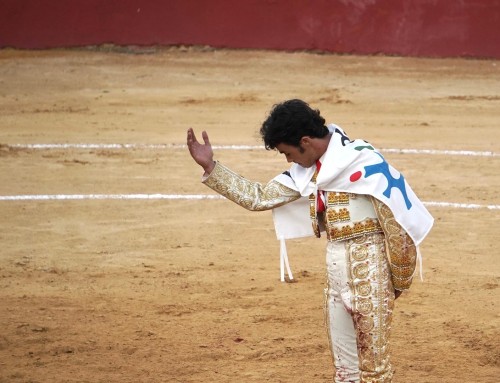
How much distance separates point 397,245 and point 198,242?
3.93m

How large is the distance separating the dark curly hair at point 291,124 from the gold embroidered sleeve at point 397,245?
341 millimetres

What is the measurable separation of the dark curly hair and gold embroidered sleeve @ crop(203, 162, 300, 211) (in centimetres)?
33

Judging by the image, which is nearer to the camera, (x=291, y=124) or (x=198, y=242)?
(x=291, y=124)

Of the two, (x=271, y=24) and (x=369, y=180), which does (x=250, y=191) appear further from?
(x=271, y=24)

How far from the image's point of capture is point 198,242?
7.59 meters

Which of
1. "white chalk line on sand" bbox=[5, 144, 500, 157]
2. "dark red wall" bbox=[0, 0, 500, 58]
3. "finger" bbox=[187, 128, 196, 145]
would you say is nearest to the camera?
"finger" bbox=[187, 128, 196, 145]

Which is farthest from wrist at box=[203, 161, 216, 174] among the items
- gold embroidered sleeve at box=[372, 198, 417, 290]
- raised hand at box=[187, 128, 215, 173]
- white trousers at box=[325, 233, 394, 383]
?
gold embroidered sleeve at box=[372, 198, 417, 290]

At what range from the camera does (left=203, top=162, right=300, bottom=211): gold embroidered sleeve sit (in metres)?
4.08

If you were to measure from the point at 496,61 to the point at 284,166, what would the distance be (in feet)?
23.1

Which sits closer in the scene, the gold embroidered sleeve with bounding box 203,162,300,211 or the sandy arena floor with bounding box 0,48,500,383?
the gold embroidered sleeve with bounding box 203,162,300,211

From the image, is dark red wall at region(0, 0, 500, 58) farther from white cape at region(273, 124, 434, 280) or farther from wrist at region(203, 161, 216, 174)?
white cape at region(273, 124, 434, 280)

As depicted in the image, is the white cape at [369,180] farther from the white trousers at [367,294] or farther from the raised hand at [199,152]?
the raised hand at [199,152]

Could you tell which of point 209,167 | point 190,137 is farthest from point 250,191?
point 190,137

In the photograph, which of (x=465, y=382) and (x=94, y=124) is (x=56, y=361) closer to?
(x=465, y=382)
